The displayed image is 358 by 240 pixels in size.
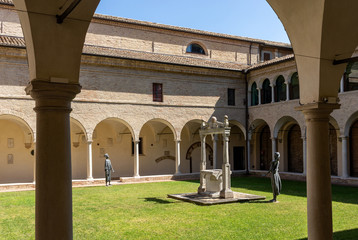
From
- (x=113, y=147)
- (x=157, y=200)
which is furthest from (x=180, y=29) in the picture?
(x=157, y=200)

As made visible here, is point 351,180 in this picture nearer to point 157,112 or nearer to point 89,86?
point 157,112

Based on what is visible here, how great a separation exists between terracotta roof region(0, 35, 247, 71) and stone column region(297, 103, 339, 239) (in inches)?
608

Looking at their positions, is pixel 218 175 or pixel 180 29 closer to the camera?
pixel 218 175

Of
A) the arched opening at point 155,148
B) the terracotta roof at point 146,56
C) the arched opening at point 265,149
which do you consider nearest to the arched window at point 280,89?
the terracotta roof at point 146,56

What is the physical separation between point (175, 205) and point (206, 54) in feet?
49.5

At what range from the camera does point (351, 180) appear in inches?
727

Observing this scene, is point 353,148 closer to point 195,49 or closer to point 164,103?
Answer: point 164,103

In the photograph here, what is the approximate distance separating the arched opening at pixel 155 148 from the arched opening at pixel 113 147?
96cm

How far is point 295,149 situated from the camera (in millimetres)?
23656

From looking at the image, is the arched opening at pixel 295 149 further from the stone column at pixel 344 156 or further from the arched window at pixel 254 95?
the stone column at pixel 344 156

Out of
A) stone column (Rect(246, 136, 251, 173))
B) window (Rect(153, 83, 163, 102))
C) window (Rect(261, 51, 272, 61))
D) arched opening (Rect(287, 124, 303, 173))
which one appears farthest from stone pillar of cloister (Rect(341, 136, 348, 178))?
window (Rect(261, 51, 272, 61))

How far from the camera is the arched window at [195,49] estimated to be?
2531 centimetres

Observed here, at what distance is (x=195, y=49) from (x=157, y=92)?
5.49 metres

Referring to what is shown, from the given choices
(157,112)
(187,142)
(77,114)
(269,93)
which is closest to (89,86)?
(77,114)
